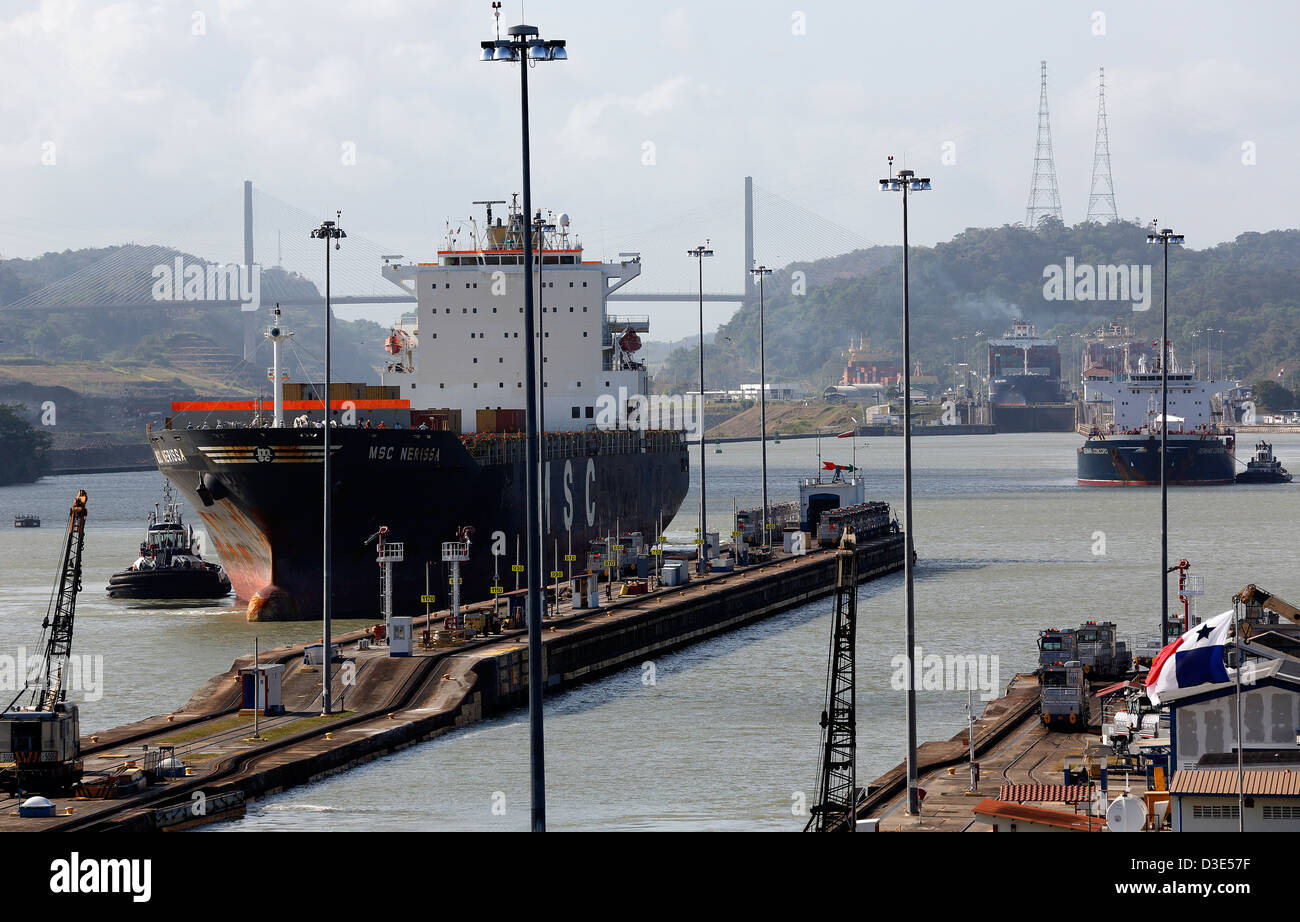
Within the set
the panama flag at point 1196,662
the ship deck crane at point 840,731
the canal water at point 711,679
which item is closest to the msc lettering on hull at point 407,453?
the canal water at point 711,679

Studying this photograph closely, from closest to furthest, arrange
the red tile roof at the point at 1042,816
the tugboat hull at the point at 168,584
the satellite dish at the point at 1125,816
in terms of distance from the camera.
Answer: the satellite dish at the point at 1125,816 < the red tile roof at the point at 1042,816 < the tugboat hull at the point at 168,584

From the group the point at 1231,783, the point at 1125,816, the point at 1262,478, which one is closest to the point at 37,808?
the point at 1125,816

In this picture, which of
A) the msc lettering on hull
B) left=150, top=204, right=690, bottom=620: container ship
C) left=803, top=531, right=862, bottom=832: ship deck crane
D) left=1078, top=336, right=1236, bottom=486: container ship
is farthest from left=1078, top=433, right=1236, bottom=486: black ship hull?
left=803, top=531, right=862, bottom=832: ship deck crane

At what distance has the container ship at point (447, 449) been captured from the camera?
180 feet

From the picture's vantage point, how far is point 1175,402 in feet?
553

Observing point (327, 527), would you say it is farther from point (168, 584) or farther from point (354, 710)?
point (168, 584)

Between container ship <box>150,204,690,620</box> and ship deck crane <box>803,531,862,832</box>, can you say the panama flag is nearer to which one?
ship deck crane <box>803,531,862,832</box>

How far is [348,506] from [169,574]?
16.1 metres

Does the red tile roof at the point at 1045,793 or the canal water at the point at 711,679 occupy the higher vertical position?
the red tile roof at the point at 1045,793

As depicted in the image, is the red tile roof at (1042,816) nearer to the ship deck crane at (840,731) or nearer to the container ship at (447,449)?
the ship deck crane at (840,731)

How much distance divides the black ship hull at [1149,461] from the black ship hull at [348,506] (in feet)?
349

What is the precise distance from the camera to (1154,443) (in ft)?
522
